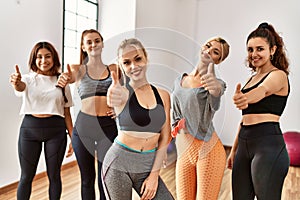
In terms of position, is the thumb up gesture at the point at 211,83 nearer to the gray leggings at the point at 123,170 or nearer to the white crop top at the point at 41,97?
the gray leggings at the point at 123,170

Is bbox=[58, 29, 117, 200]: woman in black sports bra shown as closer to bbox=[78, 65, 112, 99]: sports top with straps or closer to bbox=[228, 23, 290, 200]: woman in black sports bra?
bbox=[78, 65, 112, 99]: sports top with straps

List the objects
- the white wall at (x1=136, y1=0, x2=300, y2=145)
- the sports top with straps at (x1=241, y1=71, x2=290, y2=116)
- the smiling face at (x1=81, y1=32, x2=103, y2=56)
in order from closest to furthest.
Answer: the sports top with straps at (x1=241, y1=71, x2=290, y2=116), the smiling face at (x1=81, y1=32, x2=103, y2=56), the white wall at (x1=136, y1=0, x2=300, y2=145)

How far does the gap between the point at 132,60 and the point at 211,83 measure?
37 cm

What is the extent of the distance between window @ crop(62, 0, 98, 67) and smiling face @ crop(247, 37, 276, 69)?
2327mm

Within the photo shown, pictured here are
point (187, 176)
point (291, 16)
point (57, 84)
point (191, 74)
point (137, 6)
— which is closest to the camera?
point (191, 74)

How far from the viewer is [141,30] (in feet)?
3.88

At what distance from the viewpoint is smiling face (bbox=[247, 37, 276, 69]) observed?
1.41 meters

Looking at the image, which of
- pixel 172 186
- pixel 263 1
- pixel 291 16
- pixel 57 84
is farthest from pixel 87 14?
pixel 291 16

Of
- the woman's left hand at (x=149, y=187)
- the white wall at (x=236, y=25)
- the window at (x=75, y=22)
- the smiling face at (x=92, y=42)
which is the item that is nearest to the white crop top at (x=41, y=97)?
the smiling face at (x=92, y=42)

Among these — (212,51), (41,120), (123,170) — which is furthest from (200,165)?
(41,120)

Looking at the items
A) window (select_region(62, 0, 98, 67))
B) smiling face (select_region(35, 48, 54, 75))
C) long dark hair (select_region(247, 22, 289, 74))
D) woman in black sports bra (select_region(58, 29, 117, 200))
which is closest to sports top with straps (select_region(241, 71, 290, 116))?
long dark hair (select_region(247, 22, 289, 74))

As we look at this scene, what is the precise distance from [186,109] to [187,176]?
351 mm

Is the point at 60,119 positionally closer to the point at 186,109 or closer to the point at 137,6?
the point at 186,109

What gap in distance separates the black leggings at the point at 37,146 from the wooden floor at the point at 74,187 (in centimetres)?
67
